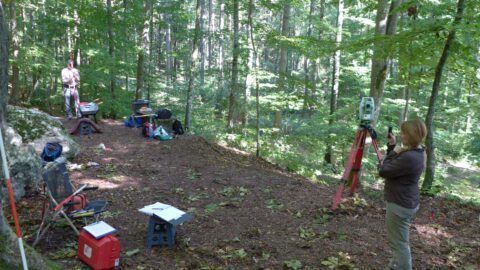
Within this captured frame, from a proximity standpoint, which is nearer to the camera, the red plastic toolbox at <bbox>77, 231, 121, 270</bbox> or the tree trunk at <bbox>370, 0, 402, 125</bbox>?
the red plastic toolbox at <bbox>77, 231, 121, 270</bbox>

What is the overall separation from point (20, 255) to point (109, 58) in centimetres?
1117

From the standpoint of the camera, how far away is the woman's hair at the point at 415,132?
325 centimetres

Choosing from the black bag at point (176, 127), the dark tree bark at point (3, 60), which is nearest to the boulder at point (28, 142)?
the dark tree bark at point (3, 60)

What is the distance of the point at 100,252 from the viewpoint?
3.73m

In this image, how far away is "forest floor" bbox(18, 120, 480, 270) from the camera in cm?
414

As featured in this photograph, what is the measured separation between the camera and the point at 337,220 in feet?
17.2

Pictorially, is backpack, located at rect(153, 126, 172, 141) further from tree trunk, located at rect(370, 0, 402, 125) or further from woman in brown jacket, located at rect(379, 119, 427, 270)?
woman in brown jacket, located at rect(379, 119, 427, 270)

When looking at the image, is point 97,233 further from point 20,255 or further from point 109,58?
point 109,58

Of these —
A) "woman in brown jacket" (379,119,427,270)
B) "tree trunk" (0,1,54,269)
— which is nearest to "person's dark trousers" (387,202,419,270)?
"woman in brown jacket" (379,119,427,270)

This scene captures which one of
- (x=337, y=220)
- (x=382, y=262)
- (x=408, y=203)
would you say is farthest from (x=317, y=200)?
(x=408, y=203)

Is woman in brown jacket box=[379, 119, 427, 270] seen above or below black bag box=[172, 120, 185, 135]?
above

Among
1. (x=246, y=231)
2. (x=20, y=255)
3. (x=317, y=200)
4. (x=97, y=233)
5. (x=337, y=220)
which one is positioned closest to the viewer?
(x=20, y=255)

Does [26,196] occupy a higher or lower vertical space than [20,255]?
lower

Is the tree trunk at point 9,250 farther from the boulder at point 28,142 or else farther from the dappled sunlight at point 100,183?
the dappled sunlight at point 100,183
